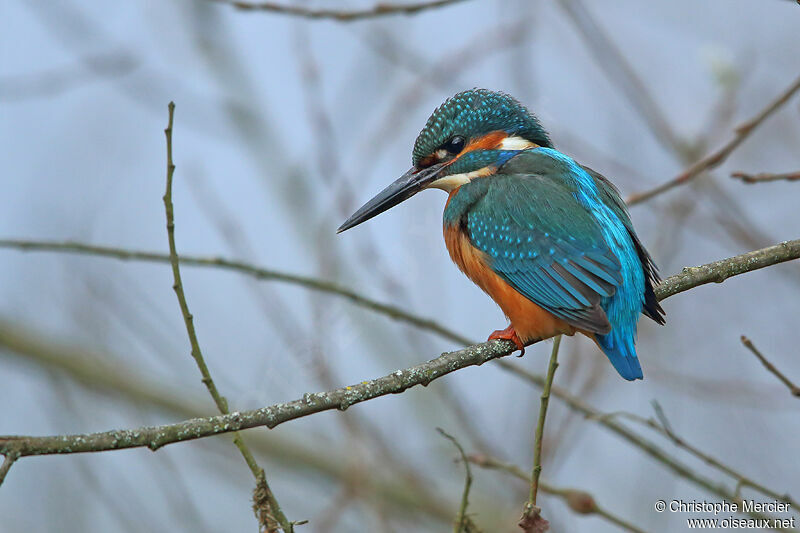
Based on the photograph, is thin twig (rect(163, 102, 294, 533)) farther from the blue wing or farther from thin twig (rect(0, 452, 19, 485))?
the blue wing

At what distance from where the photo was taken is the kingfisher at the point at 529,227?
7.49ft

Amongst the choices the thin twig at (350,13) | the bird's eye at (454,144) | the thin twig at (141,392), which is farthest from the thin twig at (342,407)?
the thin twig at (141,392)

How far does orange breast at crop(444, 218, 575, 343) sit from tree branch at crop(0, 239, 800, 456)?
25cm

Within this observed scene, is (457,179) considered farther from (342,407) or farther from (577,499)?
(342,407)

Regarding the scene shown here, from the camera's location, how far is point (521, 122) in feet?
9.14

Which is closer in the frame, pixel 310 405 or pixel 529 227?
pixel 310 405

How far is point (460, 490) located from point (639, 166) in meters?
2.05

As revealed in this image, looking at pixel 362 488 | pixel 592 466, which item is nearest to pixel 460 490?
pixel 592 466

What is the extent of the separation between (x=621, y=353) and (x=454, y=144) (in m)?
0.90

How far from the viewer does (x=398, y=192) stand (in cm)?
271

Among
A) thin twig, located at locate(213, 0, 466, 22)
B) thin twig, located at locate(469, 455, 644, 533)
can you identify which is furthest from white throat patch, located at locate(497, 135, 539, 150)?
thin twig, located at locate(469, 455, 644, 533)

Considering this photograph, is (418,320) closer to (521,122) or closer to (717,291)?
(521,122)

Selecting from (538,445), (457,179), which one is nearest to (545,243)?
(457,179)

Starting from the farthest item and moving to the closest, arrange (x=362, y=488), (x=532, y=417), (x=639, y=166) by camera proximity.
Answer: (x=639, y=166) < (x=532, y=417) < (x=362, y=488)
